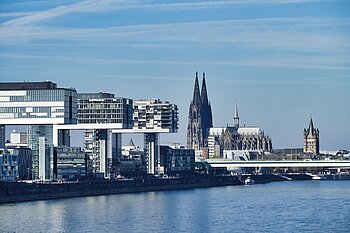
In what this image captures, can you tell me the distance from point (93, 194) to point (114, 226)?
3612 cm

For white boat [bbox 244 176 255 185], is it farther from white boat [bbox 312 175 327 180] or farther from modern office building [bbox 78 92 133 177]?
modern office building [bbox 78 92 133 177]

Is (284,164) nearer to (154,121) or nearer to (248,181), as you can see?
(248,181)

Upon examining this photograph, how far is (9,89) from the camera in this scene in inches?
3656

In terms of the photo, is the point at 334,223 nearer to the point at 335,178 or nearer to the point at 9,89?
the point at 9,89

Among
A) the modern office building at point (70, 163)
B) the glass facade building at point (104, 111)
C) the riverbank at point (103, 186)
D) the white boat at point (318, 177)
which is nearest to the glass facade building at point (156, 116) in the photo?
the riverbank at point (103, 186)

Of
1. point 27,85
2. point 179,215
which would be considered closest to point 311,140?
point 27,85

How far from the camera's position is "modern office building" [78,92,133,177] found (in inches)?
4304

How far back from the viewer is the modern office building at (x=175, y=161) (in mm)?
132863

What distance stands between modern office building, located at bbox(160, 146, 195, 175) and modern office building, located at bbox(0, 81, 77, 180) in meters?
37.2

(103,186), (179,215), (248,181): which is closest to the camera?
(179,215)

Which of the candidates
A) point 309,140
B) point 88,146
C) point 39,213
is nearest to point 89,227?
point 39,213

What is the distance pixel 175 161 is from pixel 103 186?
135 feet

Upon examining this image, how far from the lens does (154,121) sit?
129000mm

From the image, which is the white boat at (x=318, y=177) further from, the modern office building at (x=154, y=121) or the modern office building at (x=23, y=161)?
the modern office building at (x=23, y=161)
